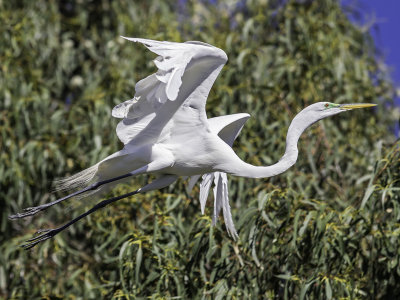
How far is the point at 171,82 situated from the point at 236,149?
1703 millimetres

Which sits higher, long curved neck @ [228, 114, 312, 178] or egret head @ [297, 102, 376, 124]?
egret head @ [297, 102, 376, 124]

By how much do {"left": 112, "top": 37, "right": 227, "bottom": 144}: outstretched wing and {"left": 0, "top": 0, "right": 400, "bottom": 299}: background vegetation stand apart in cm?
69

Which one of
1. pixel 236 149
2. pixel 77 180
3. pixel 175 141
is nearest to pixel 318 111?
pixel 175 141

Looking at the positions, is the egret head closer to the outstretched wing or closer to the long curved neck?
the long curved neck

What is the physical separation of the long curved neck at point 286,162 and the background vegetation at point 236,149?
0.35 metres

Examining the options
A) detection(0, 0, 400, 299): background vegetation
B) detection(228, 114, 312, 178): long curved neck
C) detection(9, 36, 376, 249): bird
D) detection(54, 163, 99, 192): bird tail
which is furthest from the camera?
detection(0, 0, 400, 299): background vegetation

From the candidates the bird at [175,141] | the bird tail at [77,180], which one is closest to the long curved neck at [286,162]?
the bird at [175,141]

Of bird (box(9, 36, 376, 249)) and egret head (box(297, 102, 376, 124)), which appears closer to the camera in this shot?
bird (box(9, 36, 376, 249))

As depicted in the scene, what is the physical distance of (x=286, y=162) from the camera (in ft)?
11.5

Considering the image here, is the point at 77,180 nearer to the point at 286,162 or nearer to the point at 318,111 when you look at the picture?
the point at 286,162

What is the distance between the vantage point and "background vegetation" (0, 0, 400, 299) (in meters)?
3.95

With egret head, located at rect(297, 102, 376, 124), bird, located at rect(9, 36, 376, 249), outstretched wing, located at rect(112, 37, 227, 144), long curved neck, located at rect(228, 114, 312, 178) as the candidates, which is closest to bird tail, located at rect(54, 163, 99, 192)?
bird, located at rect(9, 36, 376, 249)

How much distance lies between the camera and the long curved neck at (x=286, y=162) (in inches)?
138

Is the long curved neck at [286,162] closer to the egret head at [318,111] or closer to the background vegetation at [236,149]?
the egret head at [318,111]
